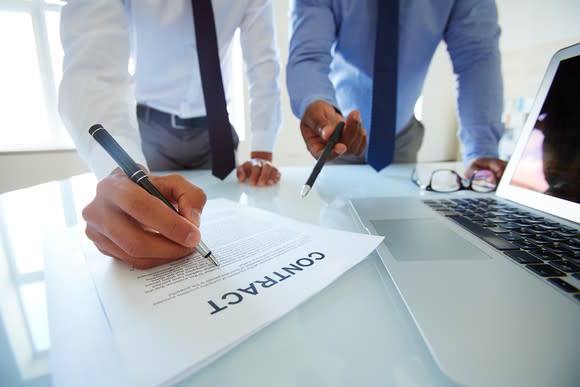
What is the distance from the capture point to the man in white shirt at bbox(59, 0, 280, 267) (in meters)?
0.27

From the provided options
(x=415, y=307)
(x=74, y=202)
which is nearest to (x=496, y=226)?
(x=415, y=307)

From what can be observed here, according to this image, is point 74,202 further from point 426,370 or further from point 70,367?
point 426,370

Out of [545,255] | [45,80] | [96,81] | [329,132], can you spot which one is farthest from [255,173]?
[45,80]

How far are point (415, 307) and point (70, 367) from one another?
0.22 m

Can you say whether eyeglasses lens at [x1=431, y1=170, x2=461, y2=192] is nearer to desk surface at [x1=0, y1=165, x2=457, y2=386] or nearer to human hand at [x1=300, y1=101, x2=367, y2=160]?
human hand at [x1=300, y1=101, x2=367, y2=160]

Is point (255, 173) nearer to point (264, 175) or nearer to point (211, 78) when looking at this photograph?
point (264, 175)

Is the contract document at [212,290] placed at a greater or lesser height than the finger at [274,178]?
greater

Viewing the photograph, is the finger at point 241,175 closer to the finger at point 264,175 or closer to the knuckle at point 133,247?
the finger at point 264,175

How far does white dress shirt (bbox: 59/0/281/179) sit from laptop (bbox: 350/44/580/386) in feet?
1.60

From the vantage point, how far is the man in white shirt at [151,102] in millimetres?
274

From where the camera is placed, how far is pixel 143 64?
34.1 inches

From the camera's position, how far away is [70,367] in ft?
0.52

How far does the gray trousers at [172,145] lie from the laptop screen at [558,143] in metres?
0.83

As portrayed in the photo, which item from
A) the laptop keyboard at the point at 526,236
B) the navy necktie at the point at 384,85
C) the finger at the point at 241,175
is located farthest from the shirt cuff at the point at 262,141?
the laptop keyboard at the point at 526,236
